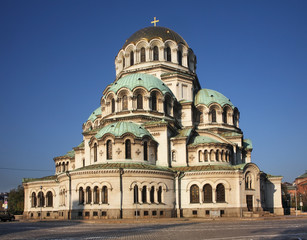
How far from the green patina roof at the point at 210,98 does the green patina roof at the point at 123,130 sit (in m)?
14.4

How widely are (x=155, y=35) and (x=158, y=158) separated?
70.4 ft

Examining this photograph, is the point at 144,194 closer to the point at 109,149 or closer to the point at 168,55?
the point at 109,149

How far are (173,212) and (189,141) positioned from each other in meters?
9.92

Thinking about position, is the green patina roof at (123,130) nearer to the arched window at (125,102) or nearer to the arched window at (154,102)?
the arched window at (125,102)

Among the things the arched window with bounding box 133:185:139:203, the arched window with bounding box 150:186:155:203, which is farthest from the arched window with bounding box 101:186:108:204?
the arched window with bounding box 150:186:155:203

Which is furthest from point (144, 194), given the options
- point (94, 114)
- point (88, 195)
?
point (94, 114)

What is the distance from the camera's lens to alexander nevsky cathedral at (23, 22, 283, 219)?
42.4 metres

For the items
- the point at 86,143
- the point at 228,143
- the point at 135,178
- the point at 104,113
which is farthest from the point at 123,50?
the point at 135,178

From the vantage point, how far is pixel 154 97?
169 ft

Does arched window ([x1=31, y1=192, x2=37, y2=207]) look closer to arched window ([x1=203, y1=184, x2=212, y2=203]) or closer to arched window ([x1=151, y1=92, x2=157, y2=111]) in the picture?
arched window ([x1=151, y1=92, x2=157, y2=111])

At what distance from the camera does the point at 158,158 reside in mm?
48250

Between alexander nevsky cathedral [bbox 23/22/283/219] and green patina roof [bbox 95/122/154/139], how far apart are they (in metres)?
0.12

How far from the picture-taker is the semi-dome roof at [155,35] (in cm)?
6012

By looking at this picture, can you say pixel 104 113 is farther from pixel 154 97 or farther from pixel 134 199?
pixel 134 199
